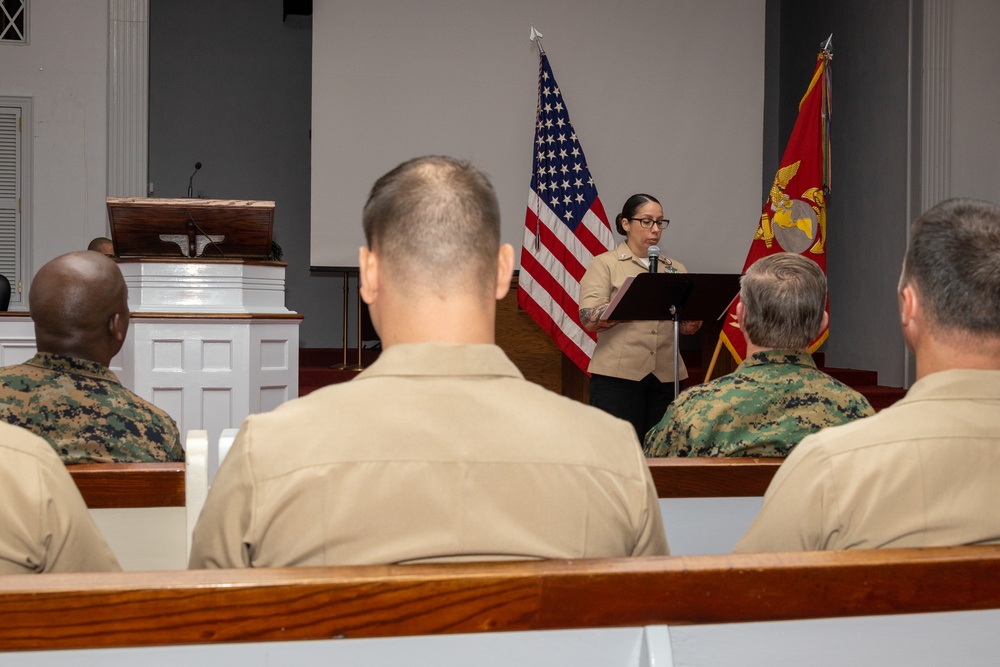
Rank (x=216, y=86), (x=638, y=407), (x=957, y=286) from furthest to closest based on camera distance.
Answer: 1. (x=216, y=86)
2. (x=638, y=407)
3. (x=957, y=286)

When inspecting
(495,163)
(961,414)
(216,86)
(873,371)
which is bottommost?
(873,371)

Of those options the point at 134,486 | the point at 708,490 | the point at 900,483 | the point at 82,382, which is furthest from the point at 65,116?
the point at 900,483

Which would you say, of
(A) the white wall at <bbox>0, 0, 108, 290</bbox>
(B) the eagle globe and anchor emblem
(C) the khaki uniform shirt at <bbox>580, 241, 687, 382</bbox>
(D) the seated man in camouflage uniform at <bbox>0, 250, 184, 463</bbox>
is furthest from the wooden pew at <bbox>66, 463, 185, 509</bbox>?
(A) the white wall at <bbox>0, 0, 108, 290</bbox>

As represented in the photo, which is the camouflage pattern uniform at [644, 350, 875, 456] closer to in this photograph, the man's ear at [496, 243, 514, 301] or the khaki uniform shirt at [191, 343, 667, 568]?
the man's ear at [496, 243, 514, 301]

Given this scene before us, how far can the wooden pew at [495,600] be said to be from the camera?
82 cm

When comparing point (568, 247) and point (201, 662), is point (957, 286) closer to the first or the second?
point (201, 662)

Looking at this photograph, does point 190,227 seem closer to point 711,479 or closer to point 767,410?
point 767,410

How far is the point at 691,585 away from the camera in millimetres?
890

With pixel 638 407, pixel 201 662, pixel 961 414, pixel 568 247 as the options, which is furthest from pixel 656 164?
pixel 201 662

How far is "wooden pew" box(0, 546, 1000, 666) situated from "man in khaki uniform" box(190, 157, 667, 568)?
0.14 metres

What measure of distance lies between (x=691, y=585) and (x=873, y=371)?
6970 mm

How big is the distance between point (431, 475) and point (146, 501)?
2.60 feet

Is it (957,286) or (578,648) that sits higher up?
(957,286)

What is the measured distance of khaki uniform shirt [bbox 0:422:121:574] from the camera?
1.09m
